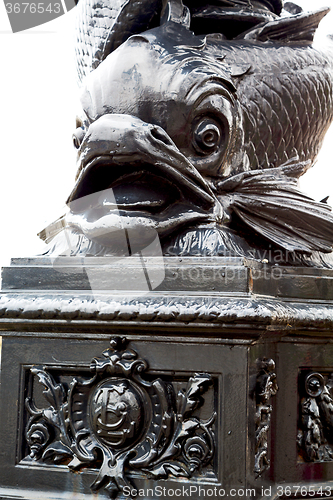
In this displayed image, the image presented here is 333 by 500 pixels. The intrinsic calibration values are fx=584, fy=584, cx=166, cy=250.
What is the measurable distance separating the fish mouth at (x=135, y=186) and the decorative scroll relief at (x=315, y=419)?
1.84 feet

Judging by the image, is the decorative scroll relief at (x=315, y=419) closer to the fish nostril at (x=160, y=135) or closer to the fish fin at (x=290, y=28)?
the fish nostril at (x=160, y=135)

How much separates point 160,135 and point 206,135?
0.17 meters

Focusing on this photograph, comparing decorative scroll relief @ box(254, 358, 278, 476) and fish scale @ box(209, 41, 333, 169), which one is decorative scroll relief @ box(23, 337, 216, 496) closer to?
decorative scroll relief @ box(254, 358, 278, 476)

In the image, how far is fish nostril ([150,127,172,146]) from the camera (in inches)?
68.6

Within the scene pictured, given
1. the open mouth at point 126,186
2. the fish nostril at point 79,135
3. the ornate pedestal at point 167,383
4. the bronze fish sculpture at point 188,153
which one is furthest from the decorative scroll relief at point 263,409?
the fish nostril at point 79,135

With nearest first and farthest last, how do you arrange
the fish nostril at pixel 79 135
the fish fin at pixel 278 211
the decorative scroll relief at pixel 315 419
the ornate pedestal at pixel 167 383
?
the ornate pedestal at pixel 167 383, the decorative scroll relief at pixel 315 419, the fish fin at pixel 278 211, the fish nostril at pixel 79 135

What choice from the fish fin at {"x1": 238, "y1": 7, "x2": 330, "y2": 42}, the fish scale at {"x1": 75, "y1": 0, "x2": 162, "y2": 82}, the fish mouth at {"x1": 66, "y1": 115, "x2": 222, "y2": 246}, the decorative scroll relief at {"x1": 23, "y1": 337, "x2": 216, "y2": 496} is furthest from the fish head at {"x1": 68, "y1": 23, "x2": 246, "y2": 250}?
the decorative scroll relief at {"x1": 23, "y1": 337, "x2": 216, "y2": 496}

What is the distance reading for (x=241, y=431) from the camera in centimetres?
147

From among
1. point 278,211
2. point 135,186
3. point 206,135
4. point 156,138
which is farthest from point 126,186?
point 278,211

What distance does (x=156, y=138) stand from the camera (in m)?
1.75

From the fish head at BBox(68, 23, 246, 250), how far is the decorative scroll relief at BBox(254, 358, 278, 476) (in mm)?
463

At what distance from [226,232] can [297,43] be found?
85cm

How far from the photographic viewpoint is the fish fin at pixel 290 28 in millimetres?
2061

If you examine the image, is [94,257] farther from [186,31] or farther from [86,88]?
[186,31]
